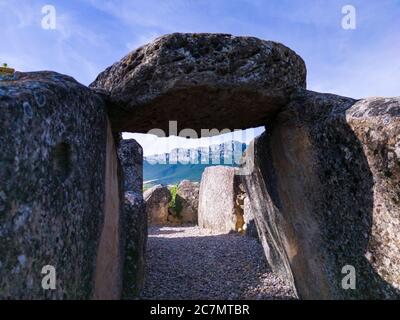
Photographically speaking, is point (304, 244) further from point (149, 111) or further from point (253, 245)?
point (253, 245)

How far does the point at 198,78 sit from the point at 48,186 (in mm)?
1832

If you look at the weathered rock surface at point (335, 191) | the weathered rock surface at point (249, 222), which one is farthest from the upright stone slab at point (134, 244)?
the weathered rock surface at point (249, 222)

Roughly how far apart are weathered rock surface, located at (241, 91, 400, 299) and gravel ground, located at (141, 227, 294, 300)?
794 mm

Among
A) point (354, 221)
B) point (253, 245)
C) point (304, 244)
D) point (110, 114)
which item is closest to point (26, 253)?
point (110, 114)

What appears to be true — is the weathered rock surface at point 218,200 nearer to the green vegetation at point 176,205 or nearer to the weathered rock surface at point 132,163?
the green vegetation at point 176,205

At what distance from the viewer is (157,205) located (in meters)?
14.4

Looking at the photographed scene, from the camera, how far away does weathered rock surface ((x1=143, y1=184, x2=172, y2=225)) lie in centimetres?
1415

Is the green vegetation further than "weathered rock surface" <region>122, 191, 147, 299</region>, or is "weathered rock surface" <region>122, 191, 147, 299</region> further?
the green vegetation

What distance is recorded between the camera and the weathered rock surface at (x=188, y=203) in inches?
583

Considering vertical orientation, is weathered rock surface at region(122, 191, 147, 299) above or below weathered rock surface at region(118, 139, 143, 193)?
below

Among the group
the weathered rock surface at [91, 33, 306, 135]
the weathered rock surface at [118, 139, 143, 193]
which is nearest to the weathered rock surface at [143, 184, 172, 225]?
the weathered rock surface at [118, 139, 143, 193]

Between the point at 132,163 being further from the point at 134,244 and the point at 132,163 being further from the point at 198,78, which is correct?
the point at 198,78

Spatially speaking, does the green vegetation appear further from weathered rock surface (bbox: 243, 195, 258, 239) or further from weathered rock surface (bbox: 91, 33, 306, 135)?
weathered rock surface (bbox: 91, 33, 306, 135)

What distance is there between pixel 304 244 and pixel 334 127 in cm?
149
